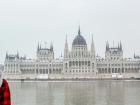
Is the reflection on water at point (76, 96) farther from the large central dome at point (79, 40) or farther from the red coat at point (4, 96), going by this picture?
the large central dome at point (79, 40)

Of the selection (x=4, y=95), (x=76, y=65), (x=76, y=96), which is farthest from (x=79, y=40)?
(x=4, y=95)

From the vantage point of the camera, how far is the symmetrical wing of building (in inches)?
4653

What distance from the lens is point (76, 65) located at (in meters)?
119

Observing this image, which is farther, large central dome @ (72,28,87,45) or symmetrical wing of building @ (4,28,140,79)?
large central dome @ (72,28,87,45)

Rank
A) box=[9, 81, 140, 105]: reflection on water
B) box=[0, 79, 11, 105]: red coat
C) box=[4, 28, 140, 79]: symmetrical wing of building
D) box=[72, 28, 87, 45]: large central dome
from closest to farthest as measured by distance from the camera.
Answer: box=[0, 79, 11, 105]: red coat → box=[9, 81, 140, 105]: reflection on water → box=[4, 28, 140, 79]: symmetrical wing of building → box=[72, 28, 87, 45]: large central dome

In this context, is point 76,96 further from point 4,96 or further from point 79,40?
point 79,40

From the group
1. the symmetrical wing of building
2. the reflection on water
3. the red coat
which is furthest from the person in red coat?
the symmetrical wing of building

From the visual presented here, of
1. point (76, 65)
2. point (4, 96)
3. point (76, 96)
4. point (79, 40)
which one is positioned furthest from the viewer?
point (79, 40)

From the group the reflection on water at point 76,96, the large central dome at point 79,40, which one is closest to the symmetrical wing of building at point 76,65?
the large central dome at point 79,40

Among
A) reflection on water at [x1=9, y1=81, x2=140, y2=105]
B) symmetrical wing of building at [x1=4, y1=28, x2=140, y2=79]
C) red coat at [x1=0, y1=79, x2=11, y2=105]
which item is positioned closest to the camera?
red coat at [x1=0, y1=79, x2=11, y2=105]

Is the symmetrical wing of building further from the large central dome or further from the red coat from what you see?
the red coat

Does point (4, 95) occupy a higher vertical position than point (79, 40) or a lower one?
lower

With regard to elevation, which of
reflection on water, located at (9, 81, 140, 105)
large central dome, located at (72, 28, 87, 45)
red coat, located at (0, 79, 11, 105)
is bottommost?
reflection on water, located at (9, 81, 140, 105)

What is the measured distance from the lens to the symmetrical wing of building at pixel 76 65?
118 meters
